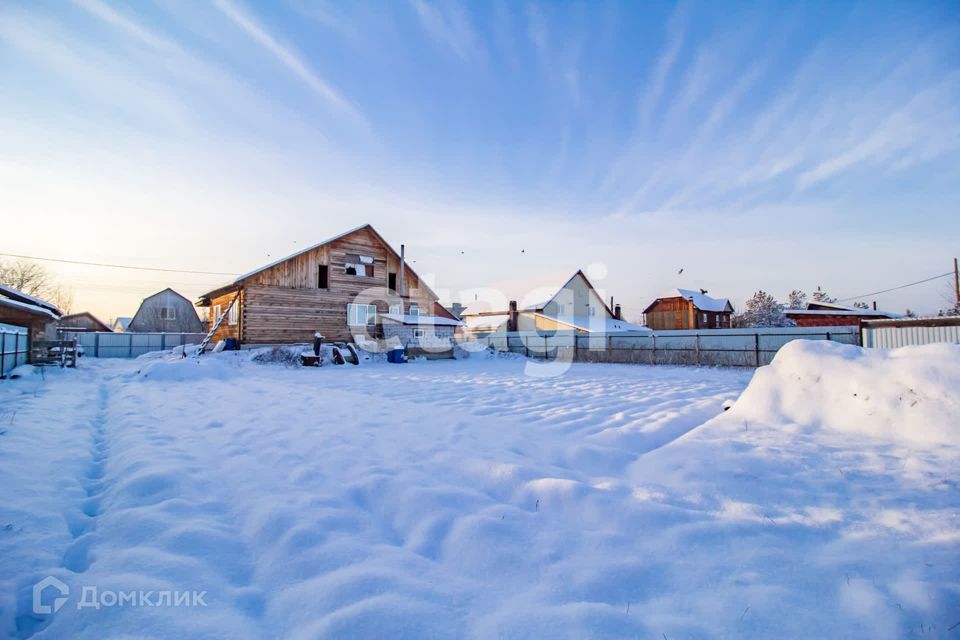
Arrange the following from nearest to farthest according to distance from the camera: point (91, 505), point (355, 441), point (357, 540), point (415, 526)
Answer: point (357, 540)
point (415, 526)
point (91, 505)
point (355, 441)

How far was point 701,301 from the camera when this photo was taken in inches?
1569

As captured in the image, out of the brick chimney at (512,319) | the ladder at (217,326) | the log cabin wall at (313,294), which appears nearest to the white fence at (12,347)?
the ladder at (217,326)

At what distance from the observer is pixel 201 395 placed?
933cm

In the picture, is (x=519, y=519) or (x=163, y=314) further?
(x=163, y=314)

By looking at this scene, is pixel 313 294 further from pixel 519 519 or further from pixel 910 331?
pixel 910 331

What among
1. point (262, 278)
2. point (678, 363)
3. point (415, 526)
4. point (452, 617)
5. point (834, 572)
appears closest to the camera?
point (452, 617)

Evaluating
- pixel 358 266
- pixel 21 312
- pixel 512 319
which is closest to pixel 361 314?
pixel 358 266

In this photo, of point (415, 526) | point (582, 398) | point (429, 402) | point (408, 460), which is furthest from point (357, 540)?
point (582, 398)

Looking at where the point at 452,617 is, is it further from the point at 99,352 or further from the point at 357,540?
the point at 99,352

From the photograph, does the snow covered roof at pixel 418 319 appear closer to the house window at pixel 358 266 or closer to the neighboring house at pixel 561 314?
the house window at pixel 358 266

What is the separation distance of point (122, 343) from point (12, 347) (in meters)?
18.7

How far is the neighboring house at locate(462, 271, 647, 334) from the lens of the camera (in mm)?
35094

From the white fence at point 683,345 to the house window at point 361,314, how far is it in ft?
29.0

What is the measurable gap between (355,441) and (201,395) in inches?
250
